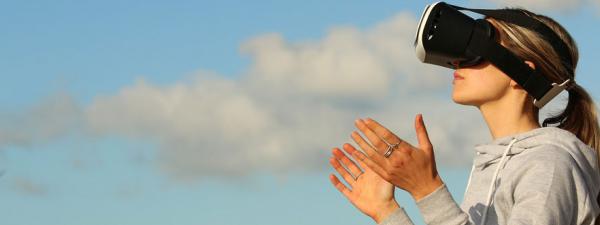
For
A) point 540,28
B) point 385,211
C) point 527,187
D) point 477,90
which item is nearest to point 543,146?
point 527,187

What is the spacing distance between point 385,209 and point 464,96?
0.97 metres

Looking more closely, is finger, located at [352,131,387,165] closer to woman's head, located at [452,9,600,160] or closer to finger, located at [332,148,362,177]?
finger, located at [332,148,362,177]

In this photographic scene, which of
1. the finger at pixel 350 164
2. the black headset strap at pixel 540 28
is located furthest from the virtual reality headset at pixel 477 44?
the finger at pixel 350 164

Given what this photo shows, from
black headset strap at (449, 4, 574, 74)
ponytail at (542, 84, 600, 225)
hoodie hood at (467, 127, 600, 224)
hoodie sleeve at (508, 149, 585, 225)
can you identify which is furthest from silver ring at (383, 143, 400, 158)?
ponytail at (542, 84, 600, 225)

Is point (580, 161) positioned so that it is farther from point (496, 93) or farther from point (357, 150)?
point (357, 150)

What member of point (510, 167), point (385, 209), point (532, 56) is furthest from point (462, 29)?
point (385, 209)

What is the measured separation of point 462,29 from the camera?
6.81 metres

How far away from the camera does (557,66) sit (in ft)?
22.4

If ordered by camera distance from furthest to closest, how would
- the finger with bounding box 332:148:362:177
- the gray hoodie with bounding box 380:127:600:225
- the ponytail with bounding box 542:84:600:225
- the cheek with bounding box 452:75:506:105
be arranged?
the ponytail with bounding box 542:84:600:225
the cheek with bounding box 452:75:506:105
the finger with bounding box 332:148:362:177
the gray hoodie with bounding box 380:127:600:225

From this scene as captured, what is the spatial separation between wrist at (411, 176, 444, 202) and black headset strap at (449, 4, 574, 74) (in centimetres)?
148

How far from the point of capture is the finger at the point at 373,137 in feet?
18.4

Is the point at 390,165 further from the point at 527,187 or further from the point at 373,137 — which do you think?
the point at 527,187

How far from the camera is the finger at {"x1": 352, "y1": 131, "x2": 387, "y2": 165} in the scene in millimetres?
5633

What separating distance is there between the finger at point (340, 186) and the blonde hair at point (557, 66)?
1.32 metres
